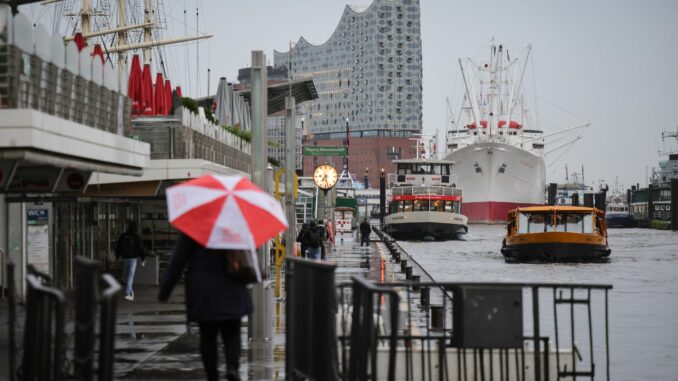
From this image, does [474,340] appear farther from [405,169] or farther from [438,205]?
[405,169]

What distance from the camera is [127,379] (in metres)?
12.3

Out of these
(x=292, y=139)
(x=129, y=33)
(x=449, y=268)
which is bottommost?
(x=449, y=268)

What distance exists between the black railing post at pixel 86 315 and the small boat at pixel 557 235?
5008 centimetres

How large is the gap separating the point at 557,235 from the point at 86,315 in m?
50.9

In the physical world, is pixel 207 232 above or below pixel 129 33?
below

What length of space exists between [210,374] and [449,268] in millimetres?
41986

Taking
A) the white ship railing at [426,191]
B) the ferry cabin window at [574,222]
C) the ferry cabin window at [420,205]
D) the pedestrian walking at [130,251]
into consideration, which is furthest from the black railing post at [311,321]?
the white ship railing at [426,191]

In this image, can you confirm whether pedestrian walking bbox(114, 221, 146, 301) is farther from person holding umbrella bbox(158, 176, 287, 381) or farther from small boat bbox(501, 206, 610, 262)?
small boat bbox(501, 206, 610, 262)

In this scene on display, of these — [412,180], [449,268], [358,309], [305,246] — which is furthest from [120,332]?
[412,180]

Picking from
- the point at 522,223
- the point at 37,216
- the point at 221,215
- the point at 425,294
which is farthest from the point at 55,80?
the point at 522,223

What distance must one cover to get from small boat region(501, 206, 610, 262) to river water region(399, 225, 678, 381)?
2.74ft

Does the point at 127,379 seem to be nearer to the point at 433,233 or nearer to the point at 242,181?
the point at 242,181

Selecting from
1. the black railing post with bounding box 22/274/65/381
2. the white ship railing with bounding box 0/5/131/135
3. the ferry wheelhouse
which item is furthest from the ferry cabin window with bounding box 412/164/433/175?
the black railing post with bounding box 22/274/65/381

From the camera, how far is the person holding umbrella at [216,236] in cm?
903
